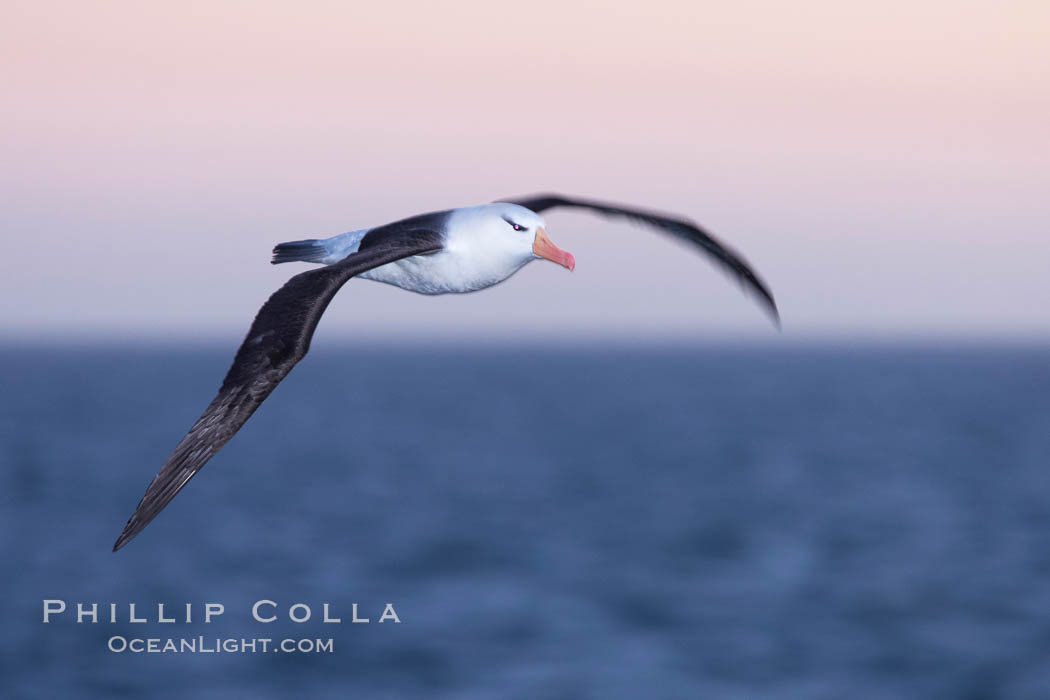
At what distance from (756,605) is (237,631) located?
19.9m

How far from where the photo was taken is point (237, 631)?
4453 cm

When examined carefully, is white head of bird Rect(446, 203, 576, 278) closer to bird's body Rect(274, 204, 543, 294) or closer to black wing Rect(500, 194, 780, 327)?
bird's body Rect(274, 204, 543, 294)

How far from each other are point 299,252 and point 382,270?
1.05 meters

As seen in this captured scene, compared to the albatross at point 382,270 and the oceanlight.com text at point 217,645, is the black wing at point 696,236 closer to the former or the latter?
the albatross at point 382,270

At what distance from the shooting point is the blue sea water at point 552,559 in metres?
39.3

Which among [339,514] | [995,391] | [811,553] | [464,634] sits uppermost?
[995,391]

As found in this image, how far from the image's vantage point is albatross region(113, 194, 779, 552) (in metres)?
6.28

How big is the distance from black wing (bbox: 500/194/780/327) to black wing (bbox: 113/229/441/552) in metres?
1.97

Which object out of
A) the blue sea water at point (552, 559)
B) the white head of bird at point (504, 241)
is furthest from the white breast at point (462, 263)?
the blue sea water at point (552, 559)

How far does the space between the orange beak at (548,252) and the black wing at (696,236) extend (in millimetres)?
836

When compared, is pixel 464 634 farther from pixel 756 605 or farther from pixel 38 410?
pixel 38 410

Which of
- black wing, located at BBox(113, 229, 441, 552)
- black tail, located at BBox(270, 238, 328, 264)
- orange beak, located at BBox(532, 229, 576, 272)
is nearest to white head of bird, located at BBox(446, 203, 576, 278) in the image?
orange beak, located at BBox(532, 229, 576, 272)

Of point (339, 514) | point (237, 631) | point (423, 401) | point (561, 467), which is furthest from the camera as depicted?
point (423, 401)

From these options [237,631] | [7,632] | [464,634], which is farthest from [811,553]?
[7,632]
